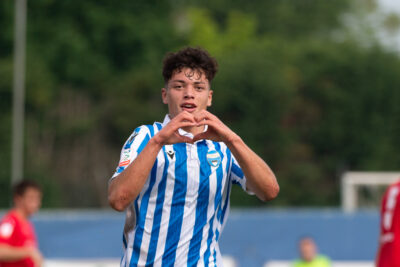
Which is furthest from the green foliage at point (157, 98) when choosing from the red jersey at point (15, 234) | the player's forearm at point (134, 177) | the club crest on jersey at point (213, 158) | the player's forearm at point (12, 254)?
the player's forearm at point (134, 177)

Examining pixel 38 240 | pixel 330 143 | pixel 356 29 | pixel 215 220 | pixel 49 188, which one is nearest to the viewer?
pixel 215 220

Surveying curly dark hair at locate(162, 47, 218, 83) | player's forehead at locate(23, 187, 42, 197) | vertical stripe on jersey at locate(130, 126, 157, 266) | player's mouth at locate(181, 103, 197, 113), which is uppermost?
curly dark hair at locate(162, 47, 218, 83)

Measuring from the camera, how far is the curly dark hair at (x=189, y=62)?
16.4 feet

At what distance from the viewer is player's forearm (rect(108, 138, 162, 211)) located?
182 inches

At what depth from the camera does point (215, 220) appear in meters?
5.09

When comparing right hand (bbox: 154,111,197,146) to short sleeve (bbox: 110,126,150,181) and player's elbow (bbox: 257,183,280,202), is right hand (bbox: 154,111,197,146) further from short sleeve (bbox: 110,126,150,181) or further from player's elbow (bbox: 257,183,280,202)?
player's elbow (bbox: 257,183,280,202)

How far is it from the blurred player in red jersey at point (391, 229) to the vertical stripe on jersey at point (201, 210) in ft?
4.66

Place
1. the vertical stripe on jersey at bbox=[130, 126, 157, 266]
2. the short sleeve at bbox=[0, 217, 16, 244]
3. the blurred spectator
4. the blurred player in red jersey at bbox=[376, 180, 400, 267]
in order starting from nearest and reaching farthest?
1. the vertical stripe on jersey at bbox=[130, 126, 157, 266]
2. the blurred player in red jersey at bbox=[376, 180, 400, 267]
3. the short sleeve at bbox=[0, 217, 16, 244]
4. the blurred spectator

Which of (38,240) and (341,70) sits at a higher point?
(341,70)

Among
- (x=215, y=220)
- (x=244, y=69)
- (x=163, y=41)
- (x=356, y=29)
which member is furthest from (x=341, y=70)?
(x=215, y=220)

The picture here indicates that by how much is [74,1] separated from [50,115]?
5.79 metres

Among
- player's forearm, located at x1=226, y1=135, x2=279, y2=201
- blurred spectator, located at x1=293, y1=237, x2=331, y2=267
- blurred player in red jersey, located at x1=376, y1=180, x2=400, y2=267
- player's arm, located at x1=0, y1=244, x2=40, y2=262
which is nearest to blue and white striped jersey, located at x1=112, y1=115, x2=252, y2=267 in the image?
player's forearm, located at x1=226, y1=135, x2=279, y2=201

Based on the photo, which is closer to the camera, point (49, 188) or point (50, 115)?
point (49, 188)

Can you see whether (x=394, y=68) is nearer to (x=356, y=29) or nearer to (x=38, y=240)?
(x=356, y=29)
